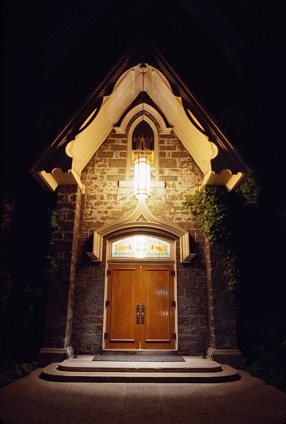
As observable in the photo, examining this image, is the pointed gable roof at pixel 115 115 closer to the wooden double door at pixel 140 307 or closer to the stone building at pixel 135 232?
the stone building at pixel 135 232

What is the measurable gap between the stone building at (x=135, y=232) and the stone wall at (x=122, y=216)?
26 mm

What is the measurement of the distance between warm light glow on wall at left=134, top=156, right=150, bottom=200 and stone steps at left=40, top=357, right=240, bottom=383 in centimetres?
368

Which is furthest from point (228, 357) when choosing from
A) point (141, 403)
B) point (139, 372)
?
point (141, 403)

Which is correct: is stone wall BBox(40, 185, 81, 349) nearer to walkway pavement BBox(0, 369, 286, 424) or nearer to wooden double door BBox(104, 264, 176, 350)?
wooden double door BBox(104, 264, 176, 350)

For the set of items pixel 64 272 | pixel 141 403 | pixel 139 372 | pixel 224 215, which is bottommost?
pixel 141 403

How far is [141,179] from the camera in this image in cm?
688

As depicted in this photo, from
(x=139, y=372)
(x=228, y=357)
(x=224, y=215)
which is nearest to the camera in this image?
(x=139, y=372)

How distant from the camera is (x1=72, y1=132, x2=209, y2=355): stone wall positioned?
6.98 meters

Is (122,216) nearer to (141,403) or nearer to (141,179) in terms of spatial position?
(141,179)

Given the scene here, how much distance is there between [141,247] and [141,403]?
403 cm

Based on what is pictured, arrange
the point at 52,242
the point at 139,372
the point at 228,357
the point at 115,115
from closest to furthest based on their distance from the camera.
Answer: the point at 139,372, the point at 228,357, the point at 52,242, the point at 115,115

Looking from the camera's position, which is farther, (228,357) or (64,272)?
(64,272)

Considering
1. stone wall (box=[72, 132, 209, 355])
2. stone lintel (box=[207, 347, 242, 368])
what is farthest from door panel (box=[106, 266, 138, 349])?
stone lintel (box=[207, 347, 242, 368])

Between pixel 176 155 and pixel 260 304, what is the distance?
456 centimetres
